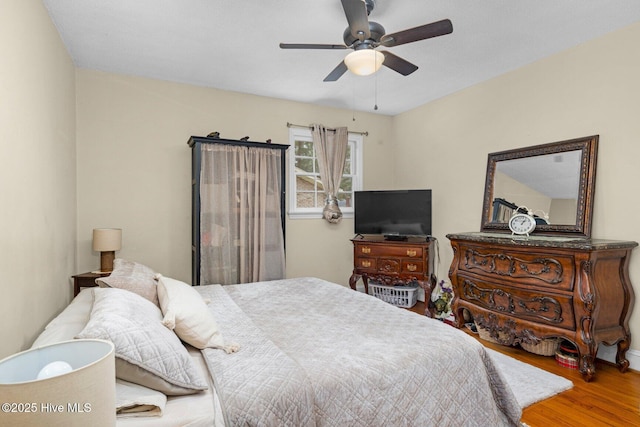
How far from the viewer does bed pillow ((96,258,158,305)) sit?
194 cm

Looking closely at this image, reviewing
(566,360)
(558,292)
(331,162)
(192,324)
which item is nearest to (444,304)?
(566,360)

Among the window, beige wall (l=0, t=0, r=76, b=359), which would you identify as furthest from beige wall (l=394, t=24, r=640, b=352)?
beige wall (l=0, t=0, r=76, b=359)

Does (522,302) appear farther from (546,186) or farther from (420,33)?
(420,33)

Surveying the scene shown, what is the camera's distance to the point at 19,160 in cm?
172

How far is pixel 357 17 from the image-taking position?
1987mm

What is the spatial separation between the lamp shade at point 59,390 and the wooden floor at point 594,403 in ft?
7.26

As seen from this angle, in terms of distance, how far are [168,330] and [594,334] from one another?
111 inches

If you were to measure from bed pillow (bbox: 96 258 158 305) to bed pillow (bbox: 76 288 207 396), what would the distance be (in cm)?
60

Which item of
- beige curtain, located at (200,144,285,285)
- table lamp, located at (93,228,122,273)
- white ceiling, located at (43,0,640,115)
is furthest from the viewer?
beige curtain, located at (200,144,285,285)

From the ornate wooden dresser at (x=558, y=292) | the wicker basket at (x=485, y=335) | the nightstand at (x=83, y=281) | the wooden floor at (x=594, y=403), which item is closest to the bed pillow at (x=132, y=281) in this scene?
the nightstand at (x=83, y=281)

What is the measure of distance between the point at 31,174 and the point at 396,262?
11.2ft

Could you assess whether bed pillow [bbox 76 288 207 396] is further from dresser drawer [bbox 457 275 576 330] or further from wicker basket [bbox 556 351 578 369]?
wicker basket [bbox 556 351 578 369]

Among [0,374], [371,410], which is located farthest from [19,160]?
[371,410]

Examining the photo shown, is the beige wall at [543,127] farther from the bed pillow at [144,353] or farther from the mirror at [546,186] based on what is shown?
the bed pillow at [144,353]
